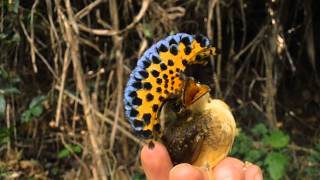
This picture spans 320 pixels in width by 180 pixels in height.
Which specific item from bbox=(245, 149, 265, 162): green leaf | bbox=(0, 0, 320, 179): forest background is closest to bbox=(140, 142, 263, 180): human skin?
bbox=(0, 0, 320, 179): forest background

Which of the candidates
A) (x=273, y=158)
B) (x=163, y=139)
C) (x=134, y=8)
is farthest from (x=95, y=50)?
(x=163, y=139)

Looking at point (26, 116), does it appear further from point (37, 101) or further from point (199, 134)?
point (199, 134)

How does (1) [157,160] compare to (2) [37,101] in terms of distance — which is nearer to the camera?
(1) [157,160]

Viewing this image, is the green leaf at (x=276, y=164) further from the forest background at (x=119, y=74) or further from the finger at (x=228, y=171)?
the finger at (x=228, y=171)

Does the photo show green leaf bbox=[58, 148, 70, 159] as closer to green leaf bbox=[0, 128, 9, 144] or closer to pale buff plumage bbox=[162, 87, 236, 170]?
green leaf bbox=[0, 128, 9, 144]

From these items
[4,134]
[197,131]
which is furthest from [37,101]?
[197,131]

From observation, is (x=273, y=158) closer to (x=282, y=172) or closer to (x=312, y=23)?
(x=282, y=172)
